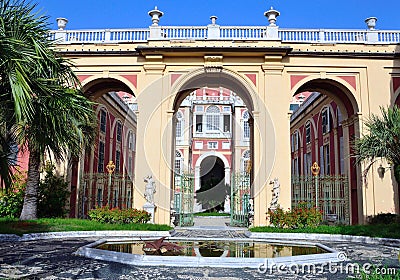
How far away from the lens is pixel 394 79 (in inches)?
667

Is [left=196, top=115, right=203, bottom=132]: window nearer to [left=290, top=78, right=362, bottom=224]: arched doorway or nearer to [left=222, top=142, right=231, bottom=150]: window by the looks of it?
[left=222, top=142, right=231, bottom=150]: window

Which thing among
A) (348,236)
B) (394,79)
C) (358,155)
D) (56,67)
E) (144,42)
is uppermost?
(144,42)

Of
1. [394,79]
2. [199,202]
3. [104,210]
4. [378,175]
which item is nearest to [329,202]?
[378,175]

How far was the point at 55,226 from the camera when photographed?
41.7 feet

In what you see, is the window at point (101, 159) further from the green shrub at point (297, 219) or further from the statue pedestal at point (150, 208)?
the green shrub at point (297, 219)

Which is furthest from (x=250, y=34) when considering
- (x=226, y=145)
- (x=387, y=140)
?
(x=226, y=145)

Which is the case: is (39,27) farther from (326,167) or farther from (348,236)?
(326,167)

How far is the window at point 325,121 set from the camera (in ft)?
74.4

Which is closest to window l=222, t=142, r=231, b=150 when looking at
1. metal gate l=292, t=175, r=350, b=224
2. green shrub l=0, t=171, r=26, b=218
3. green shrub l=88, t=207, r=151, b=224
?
metal gate l=292, t=175, r=350, b=224

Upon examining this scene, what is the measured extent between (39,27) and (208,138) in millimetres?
35135

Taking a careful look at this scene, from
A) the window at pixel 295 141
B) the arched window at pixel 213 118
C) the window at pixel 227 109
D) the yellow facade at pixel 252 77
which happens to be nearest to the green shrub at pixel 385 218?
the yellow facade at pixel 252 77

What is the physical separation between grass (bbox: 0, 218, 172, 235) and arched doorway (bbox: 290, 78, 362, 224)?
776 cm

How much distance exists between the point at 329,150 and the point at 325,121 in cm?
198

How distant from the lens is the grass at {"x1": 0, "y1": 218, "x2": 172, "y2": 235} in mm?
11609
